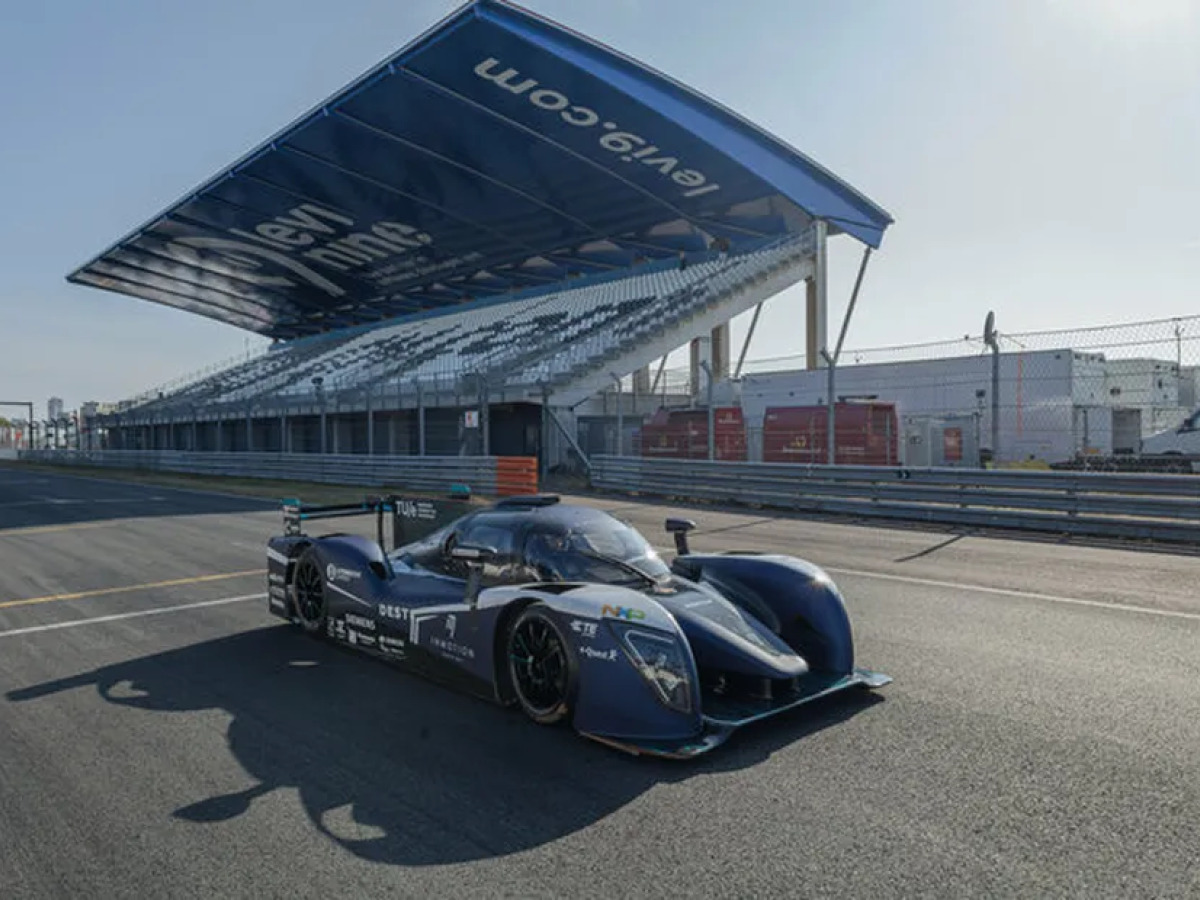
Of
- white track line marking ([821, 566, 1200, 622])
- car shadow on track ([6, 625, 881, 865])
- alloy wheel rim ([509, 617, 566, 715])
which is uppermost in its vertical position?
alloy wheel rim ([509, 617, 566, 715])

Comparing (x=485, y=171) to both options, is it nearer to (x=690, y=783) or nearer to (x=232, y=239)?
(x=232, y=239)

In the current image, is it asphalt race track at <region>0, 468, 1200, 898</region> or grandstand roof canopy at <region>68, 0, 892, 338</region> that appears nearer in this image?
asphalt race track at <region>0, 468, 1200, 898</region>

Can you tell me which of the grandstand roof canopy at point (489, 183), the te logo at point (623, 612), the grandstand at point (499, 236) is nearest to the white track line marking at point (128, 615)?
the te logo at point (623, 612)

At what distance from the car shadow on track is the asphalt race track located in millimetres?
16

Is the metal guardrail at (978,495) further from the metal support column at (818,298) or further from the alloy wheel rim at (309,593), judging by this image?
the metal support column at (818,298)

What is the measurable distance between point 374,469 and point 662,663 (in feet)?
77.6

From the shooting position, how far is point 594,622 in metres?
4.14

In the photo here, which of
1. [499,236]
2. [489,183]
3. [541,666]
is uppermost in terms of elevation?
[489,183]

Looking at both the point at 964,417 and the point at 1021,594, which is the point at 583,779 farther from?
the point at 964,417

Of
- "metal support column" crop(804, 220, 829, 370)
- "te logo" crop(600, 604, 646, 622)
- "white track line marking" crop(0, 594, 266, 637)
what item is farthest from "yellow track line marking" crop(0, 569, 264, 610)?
"metal support column" crop(804, 220, 829, 370)

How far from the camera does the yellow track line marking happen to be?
8.24 metres

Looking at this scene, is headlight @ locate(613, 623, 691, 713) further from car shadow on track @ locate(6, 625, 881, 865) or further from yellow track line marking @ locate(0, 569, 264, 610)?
yellow track line marking @ locate(0, 569, 264, 610)

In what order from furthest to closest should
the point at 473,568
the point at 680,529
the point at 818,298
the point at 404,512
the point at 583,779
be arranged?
the point at 818,298 → the point at 404,512 → the point at 680,529 → the point at 473,568 → the point at 583,779

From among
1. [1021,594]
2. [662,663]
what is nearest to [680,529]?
[662,663]
